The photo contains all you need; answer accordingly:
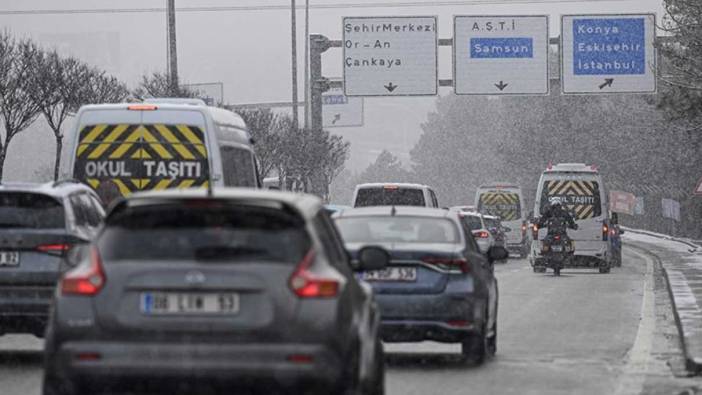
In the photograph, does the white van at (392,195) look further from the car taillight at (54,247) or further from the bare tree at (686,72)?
the car taillight at (54,247)

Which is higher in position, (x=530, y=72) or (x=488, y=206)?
(x=530, y=72)

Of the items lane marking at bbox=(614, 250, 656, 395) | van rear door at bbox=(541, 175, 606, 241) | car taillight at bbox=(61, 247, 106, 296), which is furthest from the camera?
van rear door at bbox=(541, 175, 606, 241)

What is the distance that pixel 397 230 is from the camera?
624 inches

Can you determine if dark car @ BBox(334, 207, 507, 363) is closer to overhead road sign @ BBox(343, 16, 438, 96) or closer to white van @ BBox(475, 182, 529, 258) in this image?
overhead road sign @ BBox(343, 16, 438, 96)

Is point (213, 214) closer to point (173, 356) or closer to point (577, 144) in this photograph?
point (173, 356)

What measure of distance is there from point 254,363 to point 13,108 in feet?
118

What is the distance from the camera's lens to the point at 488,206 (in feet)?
218

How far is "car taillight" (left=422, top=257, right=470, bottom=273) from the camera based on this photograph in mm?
14773

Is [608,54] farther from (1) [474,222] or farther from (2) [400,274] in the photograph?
(2) [400,274]

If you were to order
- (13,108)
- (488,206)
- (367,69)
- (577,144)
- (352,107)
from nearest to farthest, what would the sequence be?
(13,108), (367,69), (488,206), (352,107), (577,144)

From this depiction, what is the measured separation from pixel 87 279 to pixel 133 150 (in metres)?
12.0

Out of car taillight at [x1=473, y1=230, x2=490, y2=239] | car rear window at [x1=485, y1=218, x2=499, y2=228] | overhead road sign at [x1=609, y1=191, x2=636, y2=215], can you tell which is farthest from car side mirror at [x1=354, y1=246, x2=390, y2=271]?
overhead road sign at [x1=609, y1=191, x2=636, y2=215]

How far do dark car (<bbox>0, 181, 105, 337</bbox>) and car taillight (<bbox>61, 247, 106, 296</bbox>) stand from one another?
5.78 metres

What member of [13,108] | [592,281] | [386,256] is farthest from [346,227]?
[13,108]
